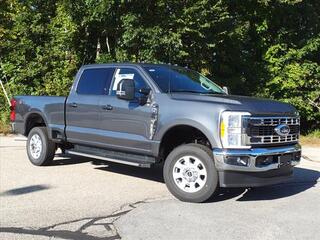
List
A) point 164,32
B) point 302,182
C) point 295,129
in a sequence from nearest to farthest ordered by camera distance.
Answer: point 295,129 → point 302,182 → point 164,32

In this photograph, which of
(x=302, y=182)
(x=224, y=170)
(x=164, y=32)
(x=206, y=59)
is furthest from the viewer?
(x=206, y=59)

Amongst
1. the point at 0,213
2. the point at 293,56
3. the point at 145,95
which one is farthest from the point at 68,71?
the point at 0,213

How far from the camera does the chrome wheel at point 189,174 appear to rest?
7621 mm

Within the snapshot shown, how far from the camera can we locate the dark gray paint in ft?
24.7

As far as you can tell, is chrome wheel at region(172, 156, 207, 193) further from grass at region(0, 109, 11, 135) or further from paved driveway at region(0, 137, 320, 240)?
grass at region(0, 109, 11, 135)

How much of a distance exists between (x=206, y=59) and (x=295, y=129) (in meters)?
9.27

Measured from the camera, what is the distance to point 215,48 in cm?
1719

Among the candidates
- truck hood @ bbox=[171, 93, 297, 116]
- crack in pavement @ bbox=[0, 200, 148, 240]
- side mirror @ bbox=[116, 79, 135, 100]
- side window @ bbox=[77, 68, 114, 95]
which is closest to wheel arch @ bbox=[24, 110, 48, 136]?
side window @ bbox=[77, 68, 114, 95]

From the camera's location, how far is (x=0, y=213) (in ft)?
23.0

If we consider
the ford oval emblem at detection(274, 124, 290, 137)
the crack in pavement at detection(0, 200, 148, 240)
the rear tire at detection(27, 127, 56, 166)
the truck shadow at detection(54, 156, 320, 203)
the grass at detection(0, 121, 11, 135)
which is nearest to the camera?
the crack in pavement at detection(0, 200, 148, 240)

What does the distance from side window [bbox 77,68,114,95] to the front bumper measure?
2.65 meters

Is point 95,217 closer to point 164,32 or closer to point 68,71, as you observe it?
point 164,32

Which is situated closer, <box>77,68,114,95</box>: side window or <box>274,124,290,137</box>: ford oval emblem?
<box>274,124,290,137</box>: ford oval emblem

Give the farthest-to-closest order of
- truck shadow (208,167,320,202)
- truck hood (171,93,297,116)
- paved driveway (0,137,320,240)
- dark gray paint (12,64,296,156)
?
truck shadow (208,167,320,202)
dark gray paint (12,64,296,156)
truck hood (171,93,297,116)
paved driveway (0,137,320,240)
